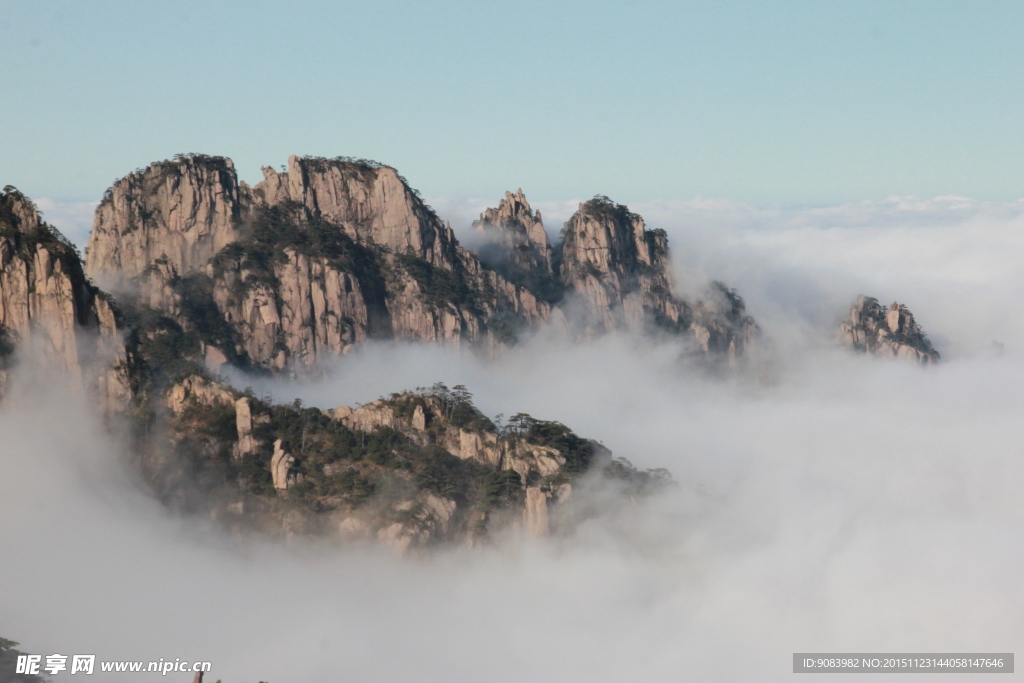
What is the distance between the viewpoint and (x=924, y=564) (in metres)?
168

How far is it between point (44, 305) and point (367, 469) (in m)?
47.5

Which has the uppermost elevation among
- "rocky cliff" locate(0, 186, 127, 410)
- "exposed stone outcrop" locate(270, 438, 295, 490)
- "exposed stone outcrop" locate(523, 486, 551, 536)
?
"rocky cliff" locate(0, 186, 127, 410)

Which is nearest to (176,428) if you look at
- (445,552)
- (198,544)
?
(198,544)

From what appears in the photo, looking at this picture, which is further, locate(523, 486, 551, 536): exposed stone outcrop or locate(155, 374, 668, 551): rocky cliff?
locate(523, 486, 551, 536): exposed stone outcrop

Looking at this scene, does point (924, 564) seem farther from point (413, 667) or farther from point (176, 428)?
point (176, 428)

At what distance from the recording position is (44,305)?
121625 millimetres

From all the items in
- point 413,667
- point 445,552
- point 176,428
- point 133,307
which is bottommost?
point 413,667

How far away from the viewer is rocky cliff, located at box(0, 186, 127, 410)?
12038 centimetres

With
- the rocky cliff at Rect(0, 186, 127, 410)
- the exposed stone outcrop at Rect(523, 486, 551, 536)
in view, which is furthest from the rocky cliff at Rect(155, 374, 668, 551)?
the rocky cliff at Rect(0, 186, 127, 410)

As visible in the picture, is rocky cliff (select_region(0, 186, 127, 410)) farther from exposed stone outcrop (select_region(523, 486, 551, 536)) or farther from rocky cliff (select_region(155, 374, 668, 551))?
exposed stone outcrop (select_region(523, 486, 551, 536))

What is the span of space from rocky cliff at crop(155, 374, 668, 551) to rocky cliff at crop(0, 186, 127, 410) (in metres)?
17.0

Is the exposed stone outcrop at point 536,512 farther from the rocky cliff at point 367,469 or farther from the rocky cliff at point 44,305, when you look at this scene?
the rocky cliff at point 44,305

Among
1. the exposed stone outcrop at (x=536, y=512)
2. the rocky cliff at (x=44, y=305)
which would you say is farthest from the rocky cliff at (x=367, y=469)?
the rocky cliff at (x=44, y=305)

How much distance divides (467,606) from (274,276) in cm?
8926
